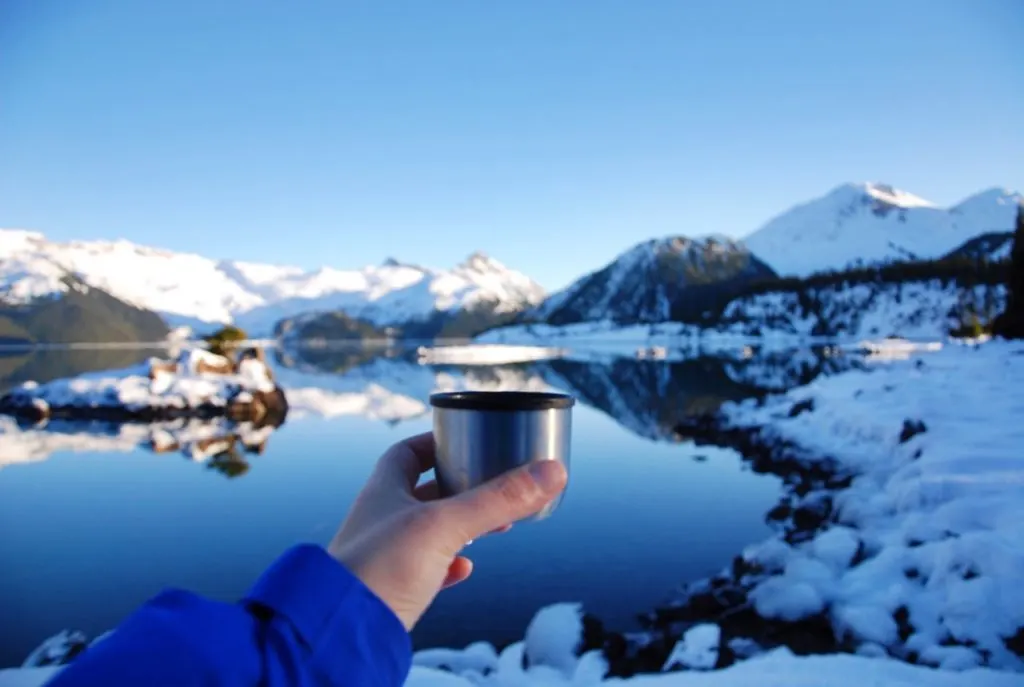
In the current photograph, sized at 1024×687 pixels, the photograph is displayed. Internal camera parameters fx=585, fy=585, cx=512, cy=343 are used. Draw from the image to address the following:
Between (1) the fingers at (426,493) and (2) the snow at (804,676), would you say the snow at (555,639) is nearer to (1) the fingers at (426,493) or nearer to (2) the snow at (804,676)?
(2) the snow at (804,676)

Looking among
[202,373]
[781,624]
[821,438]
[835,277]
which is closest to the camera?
[781,624]

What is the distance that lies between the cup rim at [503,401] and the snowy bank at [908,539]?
5989 mm

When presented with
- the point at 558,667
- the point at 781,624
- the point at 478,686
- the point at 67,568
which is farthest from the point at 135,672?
the point at 67,568

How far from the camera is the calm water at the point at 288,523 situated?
30.8 ft

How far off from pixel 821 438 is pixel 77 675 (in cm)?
2104

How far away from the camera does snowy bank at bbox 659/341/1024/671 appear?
6.10m

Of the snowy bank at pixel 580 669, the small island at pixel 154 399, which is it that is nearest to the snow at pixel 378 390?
the small island at pixel 154 399

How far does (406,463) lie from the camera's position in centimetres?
207

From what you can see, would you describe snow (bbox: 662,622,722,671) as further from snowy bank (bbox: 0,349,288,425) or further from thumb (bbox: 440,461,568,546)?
snowy bank (bbox: 0,349,288,425)

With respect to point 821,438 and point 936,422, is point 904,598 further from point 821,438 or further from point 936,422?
point 821,438

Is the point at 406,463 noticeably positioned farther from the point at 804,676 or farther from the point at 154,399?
the point at 154,399

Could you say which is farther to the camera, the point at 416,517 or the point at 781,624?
the point at 781,624

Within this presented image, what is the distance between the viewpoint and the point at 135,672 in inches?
37.3

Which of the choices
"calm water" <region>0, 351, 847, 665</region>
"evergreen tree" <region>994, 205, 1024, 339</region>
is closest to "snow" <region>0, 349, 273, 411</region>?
"calm water" <region>0, 351, 847, 665</region>
